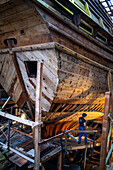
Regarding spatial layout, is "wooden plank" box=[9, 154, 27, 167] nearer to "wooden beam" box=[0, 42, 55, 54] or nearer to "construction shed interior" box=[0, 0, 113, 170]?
"construction shed interior" box=[0, 0, 113, 170]

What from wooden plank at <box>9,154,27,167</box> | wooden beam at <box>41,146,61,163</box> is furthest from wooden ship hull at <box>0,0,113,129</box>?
wooden plank at <box>9,154,27,167</box>

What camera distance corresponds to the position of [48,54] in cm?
312

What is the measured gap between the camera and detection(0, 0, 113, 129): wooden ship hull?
9.39 feet

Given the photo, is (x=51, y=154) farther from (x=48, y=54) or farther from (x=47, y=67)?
(x=48, y=54)

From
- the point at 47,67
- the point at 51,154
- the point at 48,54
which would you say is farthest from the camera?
the point at 51,154

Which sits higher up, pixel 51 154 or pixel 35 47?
pixel 35 47

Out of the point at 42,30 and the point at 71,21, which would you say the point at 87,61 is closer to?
the point at 71,21

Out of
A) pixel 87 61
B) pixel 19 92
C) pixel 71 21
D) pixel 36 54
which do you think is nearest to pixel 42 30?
pixel 36 54

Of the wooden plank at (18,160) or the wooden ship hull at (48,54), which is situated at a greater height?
the wooden ship hull at (48,54)

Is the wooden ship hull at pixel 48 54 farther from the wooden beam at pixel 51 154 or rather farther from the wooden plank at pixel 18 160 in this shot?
the wooden plank at pixel 18 160

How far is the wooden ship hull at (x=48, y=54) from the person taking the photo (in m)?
2.86

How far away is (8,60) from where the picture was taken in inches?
165

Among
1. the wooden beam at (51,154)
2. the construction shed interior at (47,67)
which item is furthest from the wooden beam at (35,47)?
the wooden beam at (51,154)

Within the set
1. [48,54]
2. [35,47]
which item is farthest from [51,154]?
[35,47]
